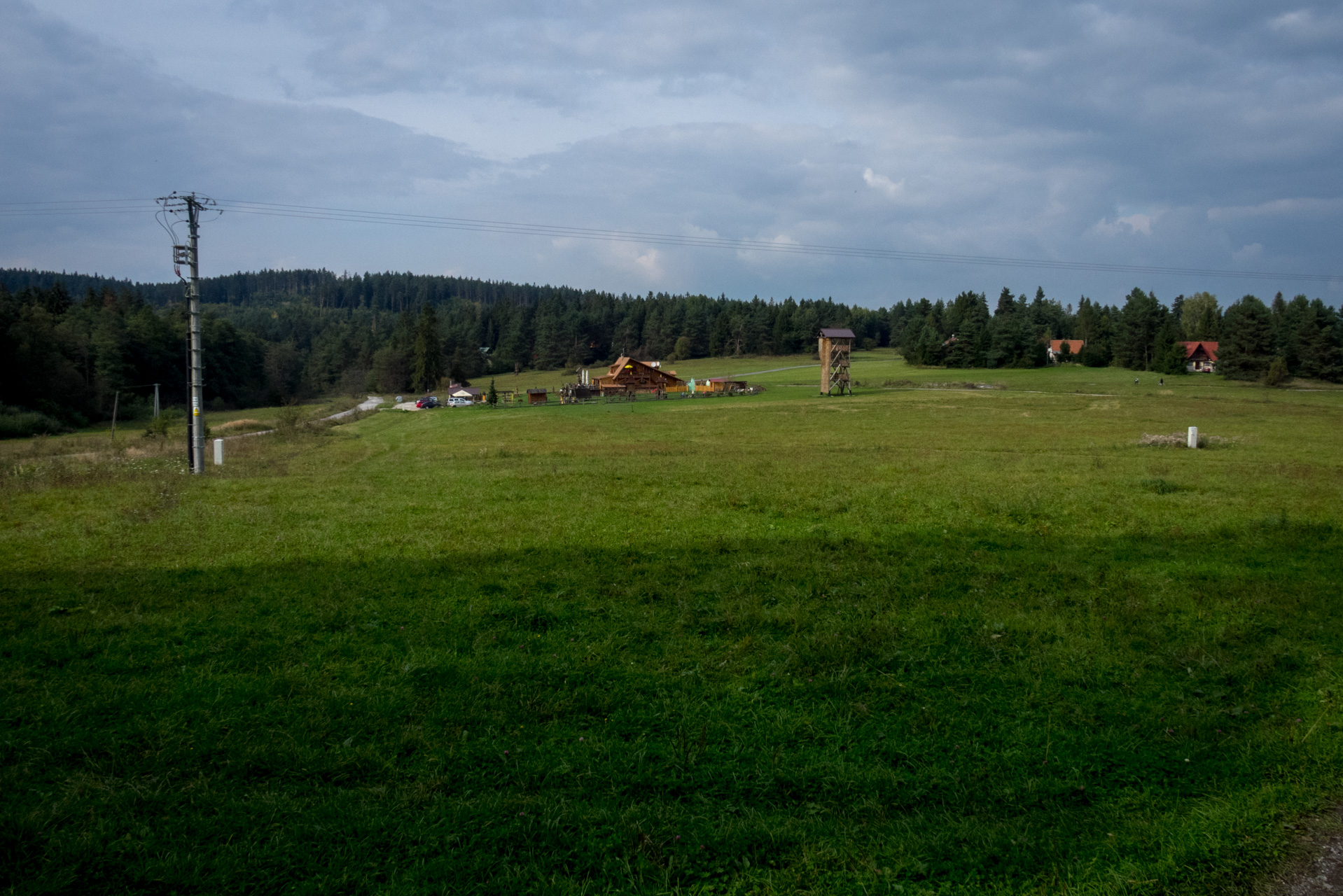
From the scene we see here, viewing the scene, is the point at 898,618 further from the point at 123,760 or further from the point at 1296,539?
the point at 1296,539

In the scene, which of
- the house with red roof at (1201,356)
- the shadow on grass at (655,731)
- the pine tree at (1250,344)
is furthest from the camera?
the house with red roof at (1201,356)

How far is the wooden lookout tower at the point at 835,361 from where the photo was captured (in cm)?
7775

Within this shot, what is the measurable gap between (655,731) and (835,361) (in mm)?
74288

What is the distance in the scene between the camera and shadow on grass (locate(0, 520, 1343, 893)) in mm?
4684

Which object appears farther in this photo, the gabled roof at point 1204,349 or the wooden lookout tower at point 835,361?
the gabled roof at point 1204,349

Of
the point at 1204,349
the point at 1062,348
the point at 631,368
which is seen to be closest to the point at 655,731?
the point at 631,368

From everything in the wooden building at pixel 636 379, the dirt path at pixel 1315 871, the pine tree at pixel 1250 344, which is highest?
the pine tree at pixel 1250 344

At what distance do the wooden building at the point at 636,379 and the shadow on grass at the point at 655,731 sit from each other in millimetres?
75281

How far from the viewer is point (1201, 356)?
111625 millimetres

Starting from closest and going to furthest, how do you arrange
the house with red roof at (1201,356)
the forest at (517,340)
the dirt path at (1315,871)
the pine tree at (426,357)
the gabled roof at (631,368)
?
the dirt path at (1315,871) < the forest at (517,340) < the gabled roof at (631,368) < the house with red roof at (1201,356) < the pine tree at (426,357)

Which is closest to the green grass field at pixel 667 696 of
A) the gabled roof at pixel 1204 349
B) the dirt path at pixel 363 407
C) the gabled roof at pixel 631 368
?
the dirt path at pixel 363 407

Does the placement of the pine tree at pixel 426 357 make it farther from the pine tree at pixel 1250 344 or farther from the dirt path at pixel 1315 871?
the dirt path at pixel 1315 871

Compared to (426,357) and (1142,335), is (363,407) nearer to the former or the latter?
(426,357)

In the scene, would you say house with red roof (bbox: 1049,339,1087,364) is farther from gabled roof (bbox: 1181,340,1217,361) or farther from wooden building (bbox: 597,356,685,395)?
wooden building (bbox: 597,356,685,395)
